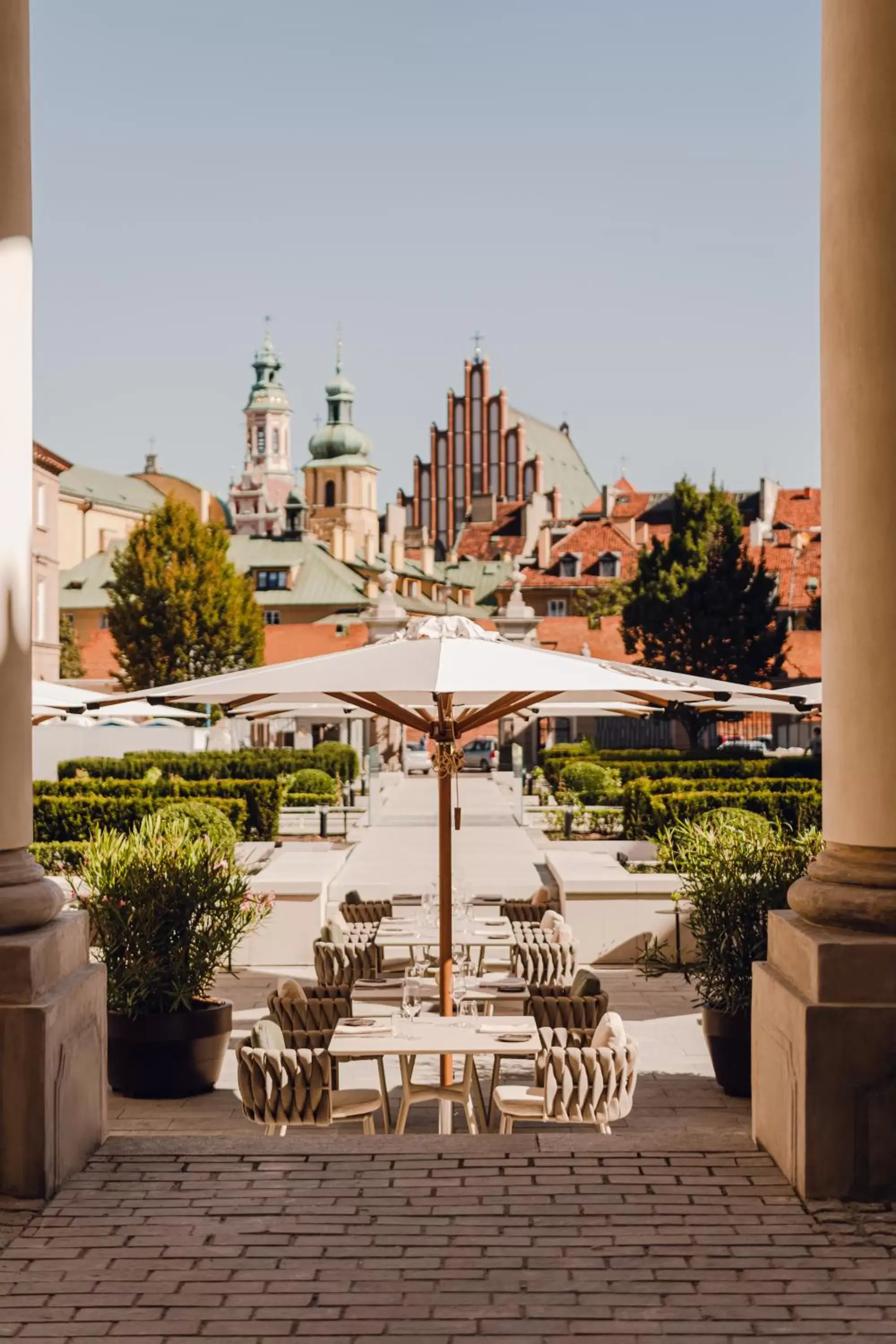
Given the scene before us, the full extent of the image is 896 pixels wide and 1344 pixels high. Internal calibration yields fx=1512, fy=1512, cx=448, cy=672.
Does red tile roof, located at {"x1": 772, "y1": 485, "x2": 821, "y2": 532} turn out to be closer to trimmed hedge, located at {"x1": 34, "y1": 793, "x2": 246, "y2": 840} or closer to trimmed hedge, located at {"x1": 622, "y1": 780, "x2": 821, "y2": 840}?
trimmed hedge, located at {"x1": 622, "y1": 780, "x2": 821, "y2": 840}

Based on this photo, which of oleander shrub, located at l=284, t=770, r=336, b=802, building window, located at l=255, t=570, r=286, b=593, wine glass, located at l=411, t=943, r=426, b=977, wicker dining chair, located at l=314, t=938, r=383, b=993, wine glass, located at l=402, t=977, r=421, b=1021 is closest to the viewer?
wine glass, located at l=402, t=977, r=421, b=1021

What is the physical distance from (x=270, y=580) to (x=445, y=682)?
8681cm

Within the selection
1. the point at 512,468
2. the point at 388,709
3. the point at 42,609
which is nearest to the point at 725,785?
the point at 388,709

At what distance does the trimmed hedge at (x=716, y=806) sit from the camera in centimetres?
1975

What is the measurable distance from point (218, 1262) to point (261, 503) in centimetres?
16356

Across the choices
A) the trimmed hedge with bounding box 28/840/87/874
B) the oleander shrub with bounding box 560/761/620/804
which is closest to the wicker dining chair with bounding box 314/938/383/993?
the trimmed hedge with bounding box 28/840/87/874

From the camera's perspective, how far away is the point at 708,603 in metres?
58.2

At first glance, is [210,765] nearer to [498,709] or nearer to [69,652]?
[498,709]

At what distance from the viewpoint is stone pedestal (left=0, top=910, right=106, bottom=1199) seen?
19.5 ft

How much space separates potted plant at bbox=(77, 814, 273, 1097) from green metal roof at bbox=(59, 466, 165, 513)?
102757 millimetres

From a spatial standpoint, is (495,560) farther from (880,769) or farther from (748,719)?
(880,769)

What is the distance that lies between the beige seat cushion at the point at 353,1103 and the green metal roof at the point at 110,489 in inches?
4106

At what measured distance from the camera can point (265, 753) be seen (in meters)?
38.7

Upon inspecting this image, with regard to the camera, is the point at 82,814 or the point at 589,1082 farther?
the point at 82,814
